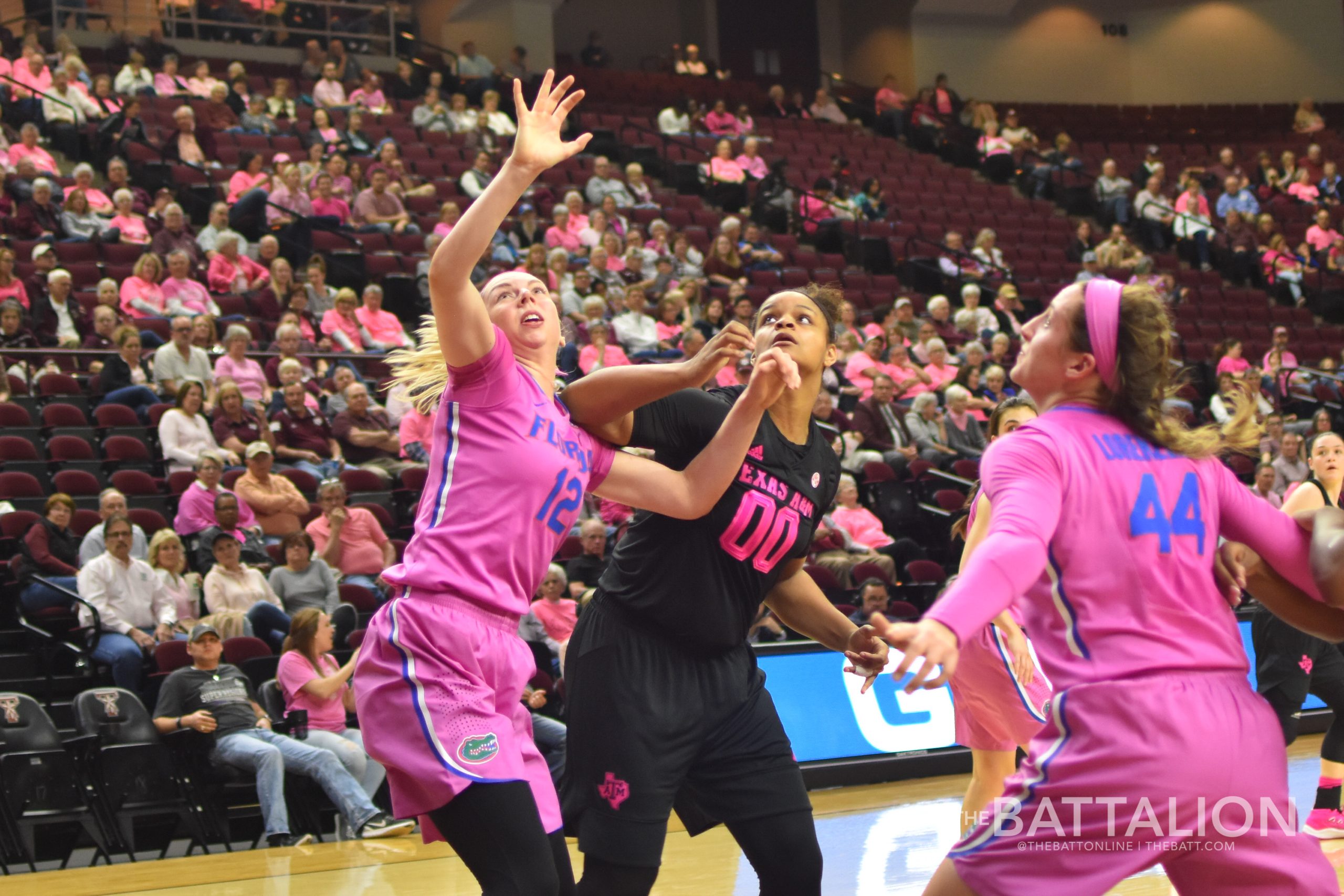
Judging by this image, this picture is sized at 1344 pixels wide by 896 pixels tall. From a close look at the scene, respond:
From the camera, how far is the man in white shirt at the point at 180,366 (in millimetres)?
10039

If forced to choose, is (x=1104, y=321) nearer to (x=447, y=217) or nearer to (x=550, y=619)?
(x=550, y=619)

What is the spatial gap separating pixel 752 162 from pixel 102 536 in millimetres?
12468

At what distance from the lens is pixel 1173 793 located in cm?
222

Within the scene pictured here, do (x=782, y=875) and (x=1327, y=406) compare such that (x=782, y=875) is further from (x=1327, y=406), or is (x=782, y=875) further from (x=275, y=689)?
(x=1327, y=406)

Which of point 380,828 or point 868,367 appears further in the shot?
point 868,367

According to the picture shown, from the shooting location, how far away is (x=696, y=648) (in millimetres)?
3408

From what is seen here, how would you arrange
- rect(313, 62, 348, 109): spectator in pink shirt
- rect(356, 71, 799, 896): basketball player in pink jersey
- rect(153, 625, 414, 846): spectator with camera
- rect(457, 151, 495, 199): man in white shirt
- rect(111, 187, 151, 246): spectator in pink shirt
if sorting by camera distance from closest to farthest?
rect(356, 71, 799, 896): basketball player in pink jersey, rect(153, 625, 414, 846): spectator with camera, rect(111, 187, 151, 246): spectator in pink shirt, rect(457, 151, 495, 199): man in white shirt, rect(313, 62, 348, 109): spectator in pink shirt

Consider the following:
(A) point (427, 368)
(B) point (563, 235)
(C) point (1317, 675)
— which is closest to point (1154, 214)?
(B) point (563, 235)

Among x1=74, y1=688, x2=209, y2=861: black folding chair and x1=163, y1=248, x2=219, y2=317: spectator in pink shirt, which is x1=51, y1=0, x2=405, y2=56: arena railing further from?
x1=74, y1=688, x2=209, y2=861: black folding chair

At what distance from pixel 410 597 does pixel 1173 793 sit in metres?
1.53

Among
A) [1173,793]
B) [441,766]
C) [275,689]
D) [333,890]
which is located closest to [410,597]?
[441,766]

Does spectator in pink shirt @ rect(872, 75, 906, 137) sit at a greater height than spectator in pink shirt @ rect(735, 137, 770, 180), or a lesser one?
greater

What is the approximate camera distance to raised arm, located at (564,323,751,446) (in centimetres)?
316

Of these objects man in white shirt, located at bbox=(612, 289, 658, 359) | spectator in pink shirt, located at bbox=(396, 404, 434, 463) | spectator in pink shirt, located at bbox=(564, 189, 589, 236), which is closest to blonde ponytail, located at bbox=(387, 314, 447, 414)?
spectator in pink shirt, located at bbox=(396, 404, 434, 463)
